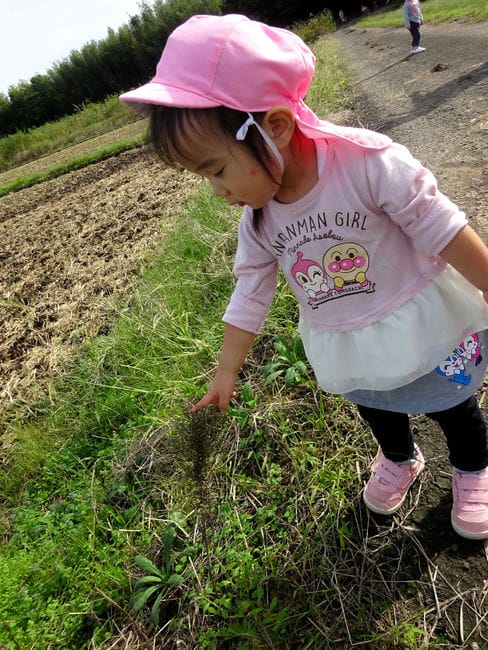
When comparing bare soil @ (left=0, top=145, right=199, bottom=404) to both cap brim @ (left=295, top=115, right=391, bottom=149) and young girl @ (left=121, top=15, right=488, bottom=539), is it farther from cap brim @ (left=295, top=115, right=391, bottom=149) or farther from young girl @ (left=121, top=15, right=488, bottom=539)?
cap brim @ (left=295, top=115, right=391, bottom=149)

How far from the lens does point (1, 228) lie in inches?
380

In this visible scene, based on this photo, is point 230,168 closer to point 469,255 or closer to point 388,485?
point 469,255

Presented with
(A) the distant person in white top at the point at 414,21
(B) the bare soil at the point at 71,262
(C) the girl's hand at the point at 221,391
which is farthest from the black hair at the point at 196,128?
(A) the distant person in white top at the point at 414,21

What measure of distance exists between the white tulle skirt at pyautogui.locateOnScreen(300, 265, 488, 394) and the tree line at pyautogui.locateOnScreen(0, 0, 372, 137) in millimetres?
42295

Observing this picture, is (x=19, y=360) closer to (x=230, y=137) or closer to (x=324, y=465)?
(x=324, y=465)

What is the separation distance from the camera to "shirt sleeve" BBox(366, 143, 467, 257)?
995 millimetres

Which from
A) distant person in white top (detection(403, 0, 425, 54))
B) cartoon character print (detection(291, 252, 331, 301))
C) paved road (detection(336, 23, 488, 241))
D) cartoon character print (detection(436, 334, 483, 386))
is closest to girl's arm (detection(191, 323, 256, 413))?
cartoon character print (detection(291, 252, 331, 301))

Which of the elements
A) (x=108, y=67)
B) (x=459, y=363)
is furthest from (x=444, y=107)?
(x=108, y=67)

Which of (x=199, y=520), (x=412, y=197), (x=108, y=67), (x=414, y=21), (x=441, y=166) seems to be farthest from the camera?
(x=108, y=67)

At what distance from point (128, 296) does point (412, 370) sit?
340 cm

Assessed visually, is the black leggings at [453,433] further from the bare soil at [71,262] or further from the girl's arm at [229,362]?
the bare soil at [71,262]

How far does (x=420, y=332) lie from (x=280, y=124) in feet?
2.00

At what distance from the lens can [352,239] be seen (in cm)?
111

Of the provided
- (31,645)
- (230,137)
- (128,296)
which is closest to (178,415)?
(31,645)
